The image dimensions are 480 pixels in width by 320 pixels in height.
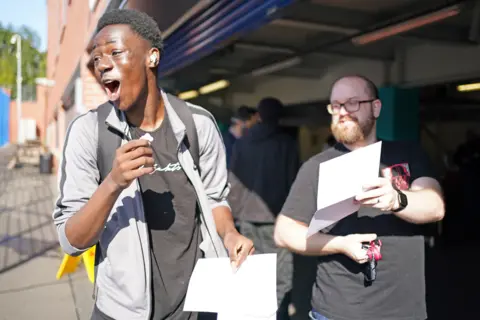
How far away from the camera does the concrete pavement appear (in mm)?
4699

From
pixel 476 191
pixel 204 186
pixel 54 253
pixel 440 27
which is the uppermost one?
pixel 440 27

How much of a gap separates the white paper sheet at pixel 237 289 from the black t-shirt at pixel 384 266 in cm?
54

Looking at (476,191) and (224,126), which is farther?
(224,126)

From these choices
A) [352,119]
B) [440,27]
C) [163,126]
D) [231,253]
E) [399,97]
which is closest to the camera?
[231,253]

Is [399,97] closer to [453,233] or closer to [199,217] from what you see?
[453,233]

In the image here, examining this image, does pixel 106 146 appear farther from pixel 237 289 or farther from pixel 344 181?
pixel 344 181

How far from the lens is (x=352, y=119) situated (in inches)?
85.4

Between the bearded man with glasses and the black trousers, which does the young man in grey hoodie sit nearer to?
the bearded man with glasses

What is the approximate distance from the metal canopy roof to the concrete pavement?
320 centimetres

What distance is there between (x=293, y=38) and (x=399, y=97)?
84.8 inches

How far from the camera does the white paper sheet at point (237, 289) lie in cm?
164

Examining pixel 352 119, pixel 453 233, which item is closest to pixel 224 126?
pixel 453 233

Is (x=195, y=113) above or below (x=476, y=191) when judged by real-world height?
above

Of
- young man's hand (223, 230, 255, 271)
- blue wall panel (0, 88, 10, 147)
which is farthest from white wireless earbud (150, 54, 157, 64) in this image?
blue wall panel (0, 88, 10, 147)
